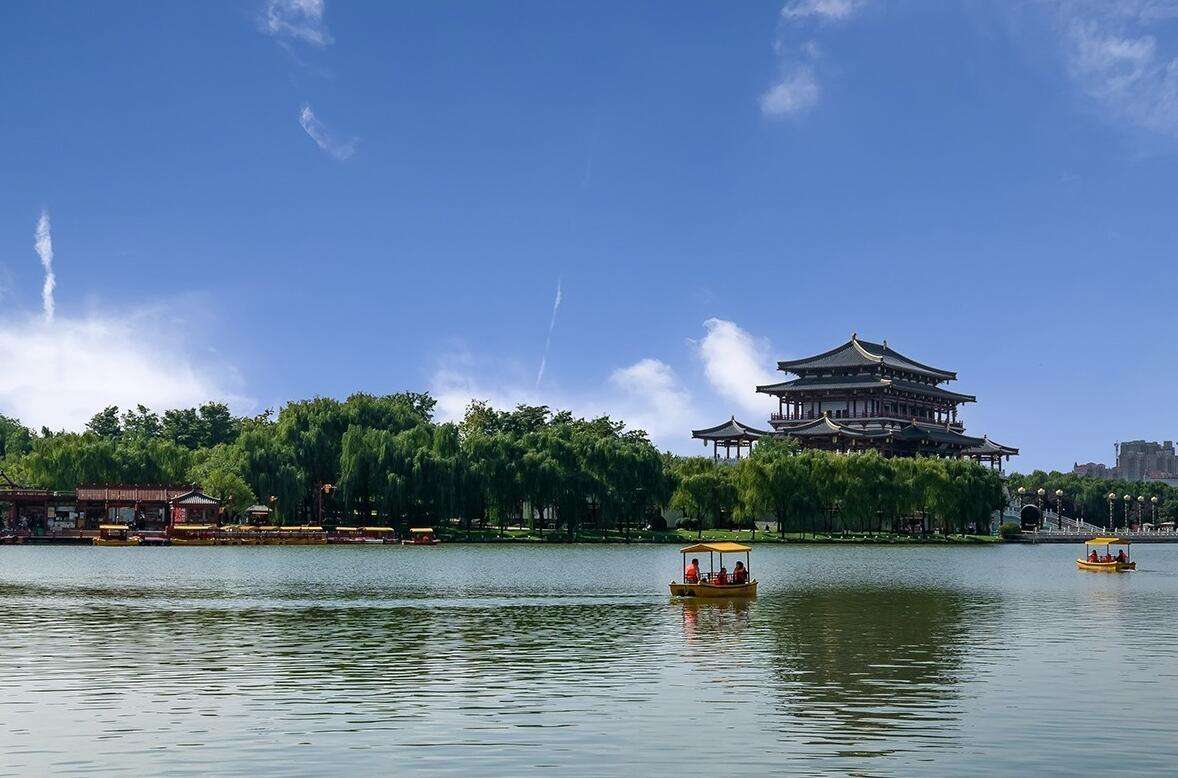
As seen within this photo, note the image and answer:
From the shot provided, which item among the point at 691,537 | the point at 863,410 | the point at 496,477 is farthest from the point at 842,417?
the point at 496,477

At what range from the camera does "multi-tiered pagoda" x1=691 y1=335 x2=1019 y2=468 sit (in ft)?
449

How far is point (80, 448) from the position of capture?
10144 cm

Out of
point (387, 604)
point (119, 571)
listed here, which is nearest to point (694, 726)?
point (387, 604)

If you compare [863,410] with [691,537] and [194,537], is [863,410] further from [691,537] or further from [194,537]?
[194,537]

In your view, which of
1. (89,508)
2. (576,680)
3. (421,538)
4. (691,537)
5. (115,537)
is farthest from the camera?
(691,537)

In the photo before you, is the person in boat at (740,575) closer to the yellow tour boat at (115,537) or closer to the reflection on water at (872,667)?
the reflection on water at (872,667)

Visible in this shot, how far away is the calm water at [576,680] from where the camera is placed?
17.2 m

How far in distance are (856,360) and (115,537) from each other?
3021 inches

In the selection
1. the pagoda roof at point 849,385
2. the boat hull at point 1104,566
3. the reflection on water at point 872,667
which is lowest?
the reflection on water at point 872,667

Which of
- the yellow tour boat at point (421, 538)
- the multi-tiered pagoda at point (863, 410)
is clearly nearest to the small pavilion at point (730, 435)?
the multi-tiered pagoda at point (863, 410)

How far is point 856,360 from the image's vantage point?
143375mm

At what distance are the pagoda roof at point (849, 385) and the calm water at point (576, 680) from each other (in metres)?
92.6

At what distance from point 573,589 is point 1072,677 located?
78.4 feet

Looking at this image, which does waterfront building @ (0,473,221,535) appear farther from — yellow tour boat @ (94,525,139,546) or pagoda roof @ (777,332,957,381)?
pagoda roof @ (777,332,957,381)
